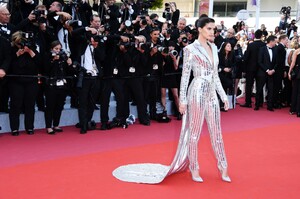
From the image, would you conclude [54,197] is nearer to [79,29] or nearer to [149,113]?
[79,29]

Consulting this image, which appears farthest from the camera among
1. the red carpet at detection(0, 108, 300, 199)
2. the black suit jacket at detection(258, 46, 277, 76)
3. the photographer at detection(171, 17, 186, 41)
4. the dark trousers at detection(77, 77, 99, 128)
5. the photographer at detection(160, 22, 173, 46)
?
the black suit jacket at detection(258, 46, 277, 76)

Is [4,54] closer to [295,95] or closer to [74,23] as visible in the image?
[74,23]

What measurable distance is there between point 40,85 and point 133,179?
3.26 meters

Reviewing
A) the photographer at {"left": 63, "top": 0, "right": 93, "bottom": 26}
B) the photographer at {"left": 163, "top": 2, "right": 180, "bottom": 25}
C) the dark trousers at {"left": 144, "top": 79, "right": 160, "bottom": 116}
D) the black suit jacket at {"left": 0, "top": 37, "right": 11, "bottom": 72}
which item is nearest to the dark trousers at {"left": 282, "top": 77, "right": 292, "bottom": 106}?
the photographer at {"left": 163, "top": 2, "right": 180, "bottom": 25}

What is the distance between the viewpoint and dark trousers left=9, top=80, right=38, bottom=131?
22.1ft

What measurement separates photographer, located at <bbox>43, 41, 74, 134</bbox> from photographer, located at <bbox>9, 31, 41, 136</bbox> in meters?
0.17

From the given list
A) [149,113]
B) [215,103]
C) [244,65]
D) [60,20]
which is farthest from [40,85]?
[244,65]

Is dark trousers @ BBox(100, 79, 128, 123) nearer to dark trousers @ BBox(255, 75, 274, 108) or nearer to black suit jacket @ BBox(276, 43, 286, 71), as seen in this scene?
dark trousers @ BBox(255, 75, 274, 108)

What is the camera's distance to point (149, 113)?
8688 millimetres

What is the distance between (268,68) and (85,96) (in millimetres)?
4847

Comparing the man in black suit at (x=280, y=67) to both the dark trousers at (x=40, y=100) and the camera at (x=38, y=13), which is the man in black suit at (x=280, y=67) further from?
the camera at (x=38, y=13)

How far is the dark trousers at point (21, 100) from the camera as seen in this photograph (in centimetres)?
675

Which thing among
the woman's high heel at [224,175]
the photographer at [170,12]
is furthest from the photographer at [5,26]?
the photographer at [170,12]

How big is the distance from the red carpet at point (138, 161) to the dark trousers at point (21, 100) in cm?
24
